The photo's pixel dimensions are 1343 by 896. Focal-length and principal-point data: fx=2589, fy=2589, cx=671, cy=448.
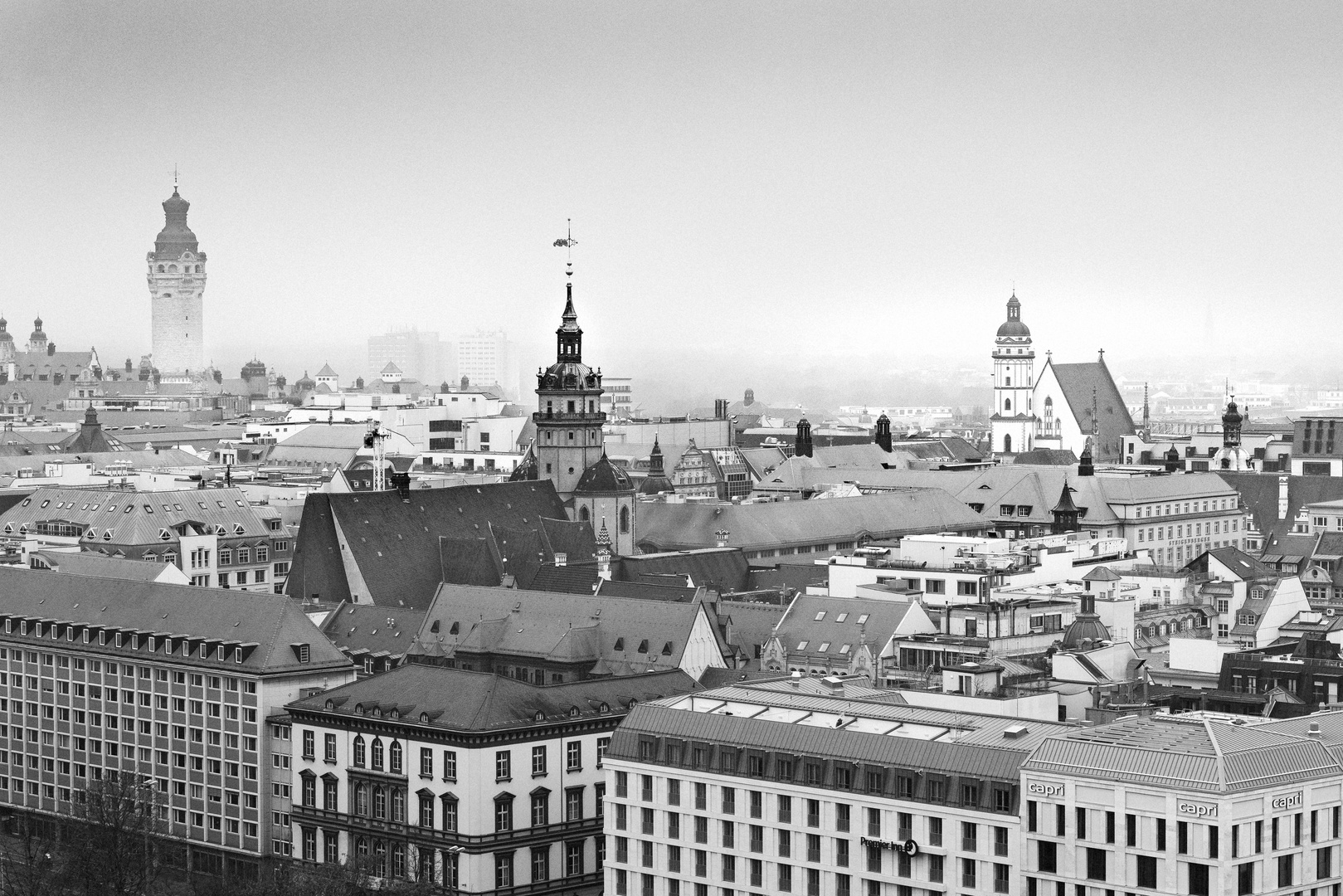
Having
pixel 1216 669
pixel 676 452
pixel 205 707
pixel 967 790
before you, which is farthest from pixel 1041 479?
pixel 967 790

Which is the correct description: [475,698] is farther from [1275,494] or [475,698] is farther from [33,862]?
[1275,494]

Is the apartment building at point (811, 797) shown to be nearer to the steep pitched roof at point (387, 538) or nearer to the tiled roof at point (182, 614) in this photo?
the tiled roof at point (182, 614)

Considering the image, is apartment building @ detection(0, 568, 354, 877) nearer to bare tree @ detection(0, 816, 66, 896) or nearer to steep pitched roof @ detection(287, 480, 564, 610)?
bare tree @ detection(0, 816, 66, 896)

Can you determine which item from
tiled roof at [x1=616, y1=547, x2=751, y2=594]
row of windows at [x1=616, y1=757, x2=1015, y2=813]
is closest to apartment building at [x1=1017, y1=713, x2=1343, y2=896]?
row of windows at [x1=616, y1=757, x2=1015, y2=813]

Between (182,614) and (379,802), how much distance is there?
44.3ft

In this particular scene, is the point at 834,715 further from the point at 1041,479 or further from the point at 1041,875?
the point at 1041,479

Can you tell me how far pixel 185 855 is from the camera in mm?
80562

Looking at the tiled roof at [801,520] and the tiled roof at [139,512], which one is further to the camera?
the tiled roof at [801,520]

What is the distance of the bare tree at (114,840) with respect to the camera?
229 ft

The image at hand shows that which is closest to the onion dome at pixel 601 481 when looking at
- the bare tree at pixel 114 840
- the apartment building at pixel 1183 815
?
the bare tree at pixel 114 840

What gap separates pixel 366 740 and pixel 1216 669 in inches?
1093

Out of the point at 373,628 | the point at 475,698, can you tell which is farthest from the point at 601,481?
the point at 475,698

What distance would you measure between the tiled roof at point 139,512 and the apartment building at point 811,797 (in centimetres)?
5282

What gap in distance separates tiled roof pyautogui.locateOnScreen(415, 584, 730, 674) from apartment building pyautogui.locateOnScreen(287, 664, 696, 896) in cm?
808
